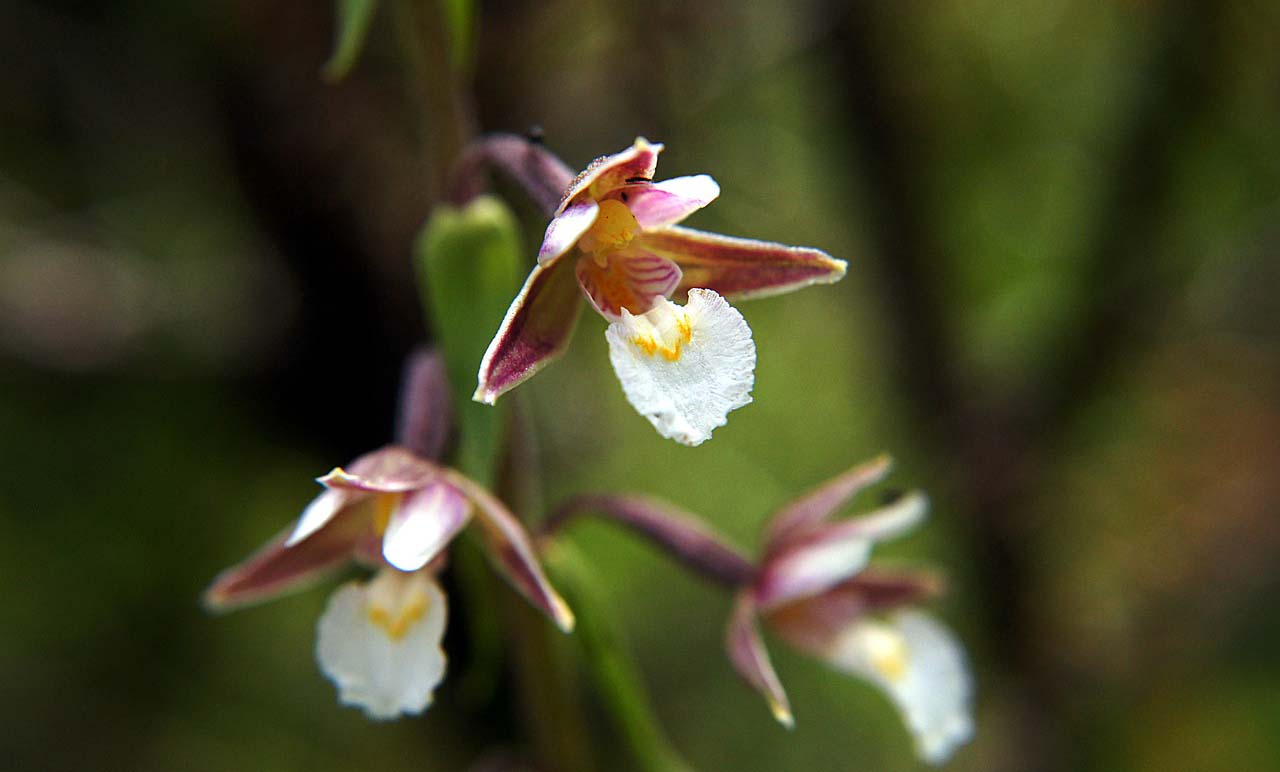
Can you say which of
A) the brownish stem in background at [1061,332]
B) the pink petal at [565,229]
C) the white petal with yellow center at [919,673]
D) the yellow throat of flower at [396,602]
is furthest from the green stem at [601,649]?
the brownish stem in background at [1061,332]

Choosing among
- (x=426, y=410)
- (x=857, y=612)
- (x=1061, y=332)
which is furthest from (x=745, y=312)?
(x=426, y=410)

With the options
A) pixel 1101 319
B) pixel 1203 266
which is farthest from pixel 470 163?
pixel 1203 266

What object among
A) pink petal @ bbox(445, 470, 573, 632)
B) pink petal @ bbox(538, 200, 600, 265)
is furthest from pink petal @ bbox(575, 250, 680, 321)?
pink petal @ bbox(445, 470, 573, 632)

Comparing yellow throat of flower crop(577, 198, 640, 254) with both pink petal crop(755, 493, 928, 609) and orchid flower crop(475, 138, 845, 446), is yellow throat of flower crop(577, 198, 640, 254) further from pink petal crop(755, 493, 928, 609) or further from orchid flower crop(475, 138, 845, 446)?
pink petal crop(755, 493, 928, 609)

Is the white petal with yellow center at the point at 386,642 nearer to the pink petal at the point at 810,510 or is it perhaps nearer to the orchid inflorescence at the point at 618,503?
the orchid inflorescence at the point at 618,503

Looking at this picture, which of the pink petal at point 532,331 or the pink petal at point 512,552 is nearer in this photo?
the pink petal at point 532,331

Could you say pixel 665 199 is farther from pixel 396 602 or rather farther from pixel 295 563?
pixel 295 563

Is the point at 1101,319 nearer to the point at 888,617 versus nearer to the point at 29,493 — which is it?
the point at 888,617
